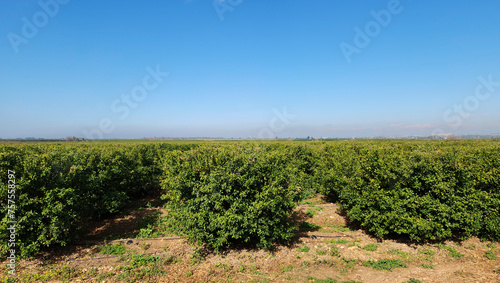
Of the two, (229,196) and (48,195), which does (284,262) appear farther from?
(48,195)

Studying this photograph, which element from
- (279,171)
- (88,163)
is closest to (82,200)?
(88,163)

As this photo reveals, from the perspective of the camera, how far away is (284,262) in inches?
254

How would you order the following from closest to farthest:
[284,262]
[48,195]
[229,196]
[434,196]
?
[48,195] → [229,196] → [284,262] → [434,196]

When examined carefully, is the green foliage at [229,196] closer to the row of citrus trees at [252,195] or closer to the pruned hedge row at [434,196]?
the row of citrus trees at [252,195]

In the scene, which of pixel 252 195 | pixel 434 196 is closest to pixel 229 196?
pixel 252 195

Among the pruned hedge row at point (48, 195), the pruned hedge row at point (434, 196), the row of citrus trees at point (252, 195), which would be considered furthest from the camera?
the pruned hedge row at point (434, 196)

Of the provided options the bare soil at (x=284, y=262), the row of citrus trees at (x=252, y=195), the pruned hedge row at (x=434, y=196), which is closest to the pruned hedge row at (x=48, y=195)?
the row of citrus trees at (x=252, y=195)

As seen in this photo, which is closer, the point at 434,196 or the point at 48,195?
the point at 48,195

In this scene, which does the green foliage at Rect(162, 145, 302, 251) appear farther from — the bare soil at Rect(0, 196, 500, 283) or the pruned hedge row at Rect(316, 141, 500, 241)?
the pruned hedge row at Rect(316, 141, 500, 241)

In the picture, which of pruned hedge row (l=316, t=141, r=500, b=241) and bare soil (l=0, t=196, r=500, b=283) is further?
pruned hedge row (l=316, t=141, r=500, b=241)

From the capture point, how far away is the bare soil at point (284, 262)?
5734mm

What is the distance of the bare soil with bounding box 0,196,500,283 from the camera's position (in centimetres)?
573

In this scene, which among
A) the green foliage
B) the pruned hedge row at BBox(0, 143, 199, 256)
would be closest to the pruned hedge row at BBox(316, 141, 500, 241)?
the green foliage

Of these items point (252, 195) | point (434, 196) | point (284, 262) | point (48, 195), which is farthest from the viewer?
point (434, 196)
